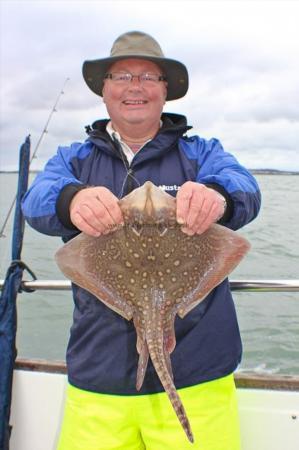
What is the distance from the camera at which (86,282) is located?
1965mm

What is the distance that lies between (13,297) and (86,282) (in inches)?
46.7

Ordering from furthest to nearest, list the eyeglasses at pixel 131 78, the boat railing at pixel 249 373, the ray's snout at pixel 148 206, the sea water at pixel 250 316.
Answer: the sea water at pixel 250 316, the boat railing at pixel 249 373, the eyeglasses at pixel 131 78, the ray's snout at pixel 148 206

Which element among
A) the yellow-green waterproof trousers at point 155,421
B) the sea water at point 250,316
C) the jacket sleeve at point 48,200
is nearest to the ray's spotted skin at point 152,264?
the jacket sleeve at point 48,200

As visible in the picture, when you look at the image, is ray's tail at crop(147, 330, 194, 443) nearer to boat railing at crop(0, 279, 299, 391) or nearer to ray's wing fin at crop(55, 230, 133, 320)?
ray's wing fin at crop(55, 230, 133, 320)

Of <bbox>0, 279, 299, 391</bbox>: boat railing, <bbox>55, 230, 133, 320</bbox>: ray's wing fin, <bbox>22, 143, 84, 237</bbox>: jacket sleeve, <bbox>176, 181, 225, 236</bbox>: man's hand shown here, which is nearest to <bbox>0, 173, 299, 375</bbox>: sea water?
Result: <bbox>0, 279, 299, 391</bbox>: boat railing

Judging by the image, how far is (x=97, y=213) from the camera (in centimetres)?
180

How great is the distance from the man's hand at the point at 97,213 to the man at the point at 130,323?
0.05 metres

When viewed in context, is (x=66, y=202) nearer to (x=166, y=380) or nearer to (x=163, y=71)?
(x=166, y=380)

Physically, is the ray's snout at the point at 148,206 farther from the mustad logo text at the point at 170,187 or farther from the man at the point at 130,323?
the mustad logo text at the point at 170,187

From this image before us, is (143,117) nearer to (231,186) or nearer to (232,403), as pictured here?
(231,186)

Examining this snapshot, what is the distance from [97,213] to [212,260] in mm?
532

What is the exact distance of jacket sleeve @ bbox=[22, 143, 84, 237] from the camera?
2.15 metres

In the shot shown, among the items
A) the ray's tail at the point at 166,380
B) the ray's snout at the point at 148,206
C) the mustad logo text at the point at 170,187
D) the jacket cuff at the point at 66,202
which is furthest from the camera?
the mustad logo text at the point at 170,187

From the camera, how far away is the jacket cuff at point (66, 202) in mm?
2049
